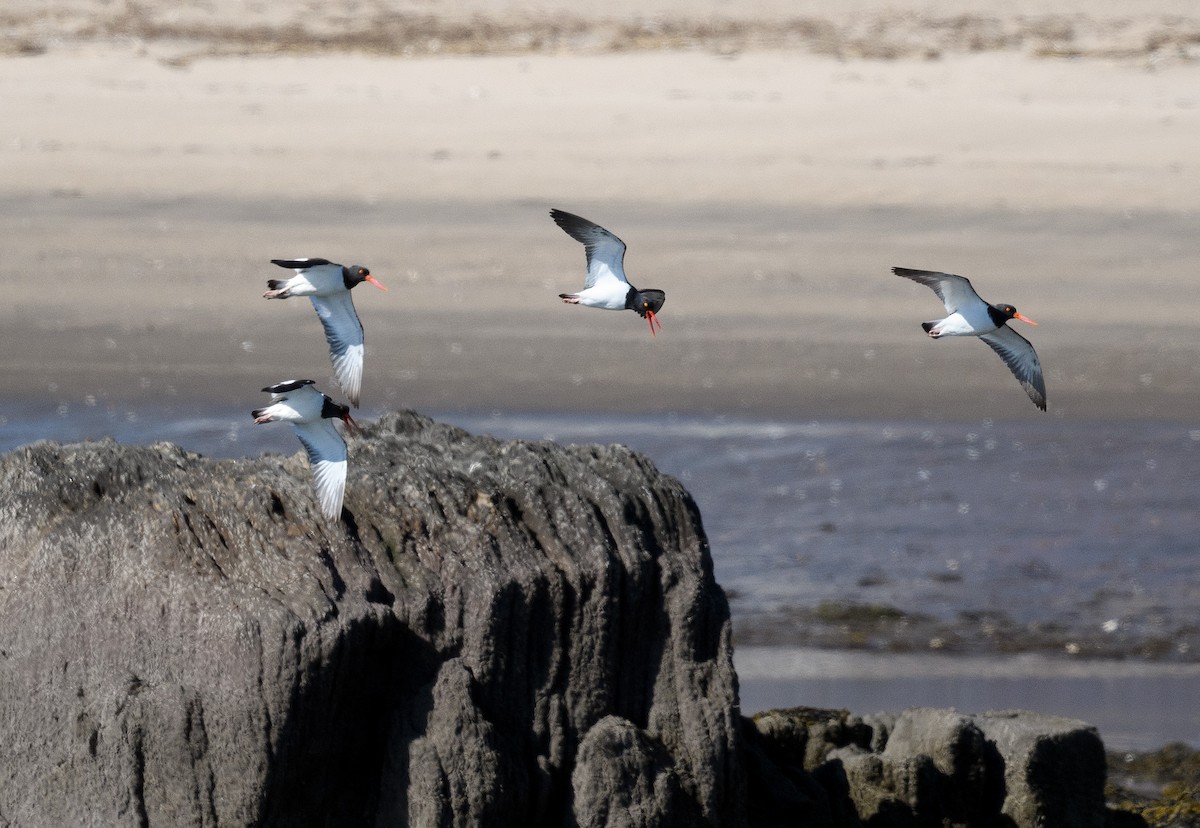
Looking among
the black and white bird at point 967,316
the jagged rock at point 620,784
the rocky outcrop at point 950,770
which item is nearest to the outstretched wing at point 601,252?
the black and white bird at point 967,316

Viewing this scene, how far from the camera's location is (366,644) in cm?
544

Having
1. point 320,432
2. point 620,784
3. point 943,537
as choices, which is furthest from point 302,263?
point 943,537

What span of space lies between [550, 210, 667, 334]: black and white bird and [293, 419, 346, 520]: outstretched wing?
7.43ft

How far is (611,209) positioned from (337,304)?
13408 mm

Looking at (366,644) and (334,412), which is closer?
(366,644)

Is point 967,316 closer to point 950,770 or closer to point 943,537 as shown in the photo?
point 950,770

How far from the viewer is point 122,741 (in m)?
5.34

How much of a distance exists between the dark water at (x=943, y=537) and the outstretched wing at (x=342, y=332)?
314 centimetres

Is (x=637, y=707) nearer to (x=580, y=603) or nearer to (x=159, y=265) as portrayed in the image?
(x=580, y=603)

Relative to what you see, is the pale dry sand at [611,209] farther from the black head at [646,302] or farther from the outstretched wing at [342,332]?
the outstretched wing at [342,332]

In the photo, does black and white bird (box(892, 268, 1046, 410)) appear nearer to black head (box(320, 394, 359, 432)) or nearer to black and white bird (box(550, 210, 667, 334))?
black and white bird (box(550, 210, 667, 334))

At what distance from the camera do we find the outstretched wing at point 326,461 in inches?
220

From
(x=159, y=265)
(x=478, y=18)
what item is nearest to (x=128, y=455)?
(x=159, y=265)

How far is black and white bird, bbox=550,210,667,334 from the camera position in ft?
26.1
